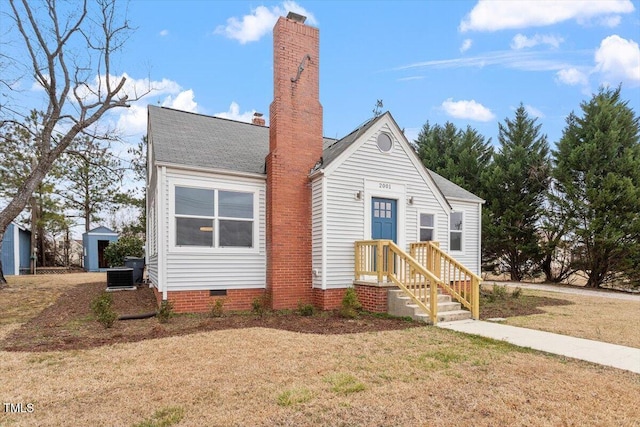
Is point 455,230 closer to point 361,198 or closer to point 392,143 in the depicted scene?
point 392,143

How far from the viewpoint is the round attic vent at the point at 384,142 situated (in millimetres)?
9656

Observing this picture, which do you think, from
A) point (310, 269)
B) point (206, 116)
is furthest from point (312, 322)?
point (206, 116)

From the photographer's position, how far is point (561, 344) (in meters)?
5.79

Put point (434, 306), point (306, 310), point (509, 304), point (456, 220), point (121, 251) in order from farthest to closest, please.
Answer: point (121, 251), point (456, 220), point (509, 304), point (306, 310), point (434, 306)

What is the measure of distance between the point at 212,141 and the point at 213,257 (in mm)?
3620

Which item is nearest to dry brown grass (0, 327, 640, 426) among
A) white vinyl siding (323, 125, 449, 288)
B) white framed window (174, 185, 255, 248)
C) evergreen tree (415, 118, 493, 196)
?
white framed window (174, 185, 255, 248)

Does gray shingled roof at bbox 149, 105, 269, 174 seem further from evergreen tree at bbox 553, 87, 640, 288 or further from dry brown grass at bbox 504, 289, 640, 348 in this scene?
evergreen tree at bbox 553, 87, 640, 288

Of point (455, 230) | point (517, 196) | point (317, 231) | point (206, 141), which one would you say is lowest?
point (455, 230)

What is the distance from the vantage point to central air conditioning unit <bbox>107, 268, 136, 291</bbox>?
11828 mm

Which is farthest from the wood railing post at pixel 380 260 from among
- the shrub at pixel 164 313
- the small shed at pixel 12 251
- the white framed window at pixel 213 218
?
the small shed at pixel 12 251

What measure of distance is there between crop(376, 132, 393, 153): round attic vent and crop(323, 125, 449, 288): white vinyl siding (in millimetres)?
114

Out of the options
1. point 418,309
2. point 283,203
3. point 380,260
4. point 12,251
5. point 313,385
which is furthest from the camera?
point 12,251

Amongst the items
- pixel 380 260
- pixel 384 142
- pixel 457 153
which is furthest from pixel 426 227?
pixel 457 153

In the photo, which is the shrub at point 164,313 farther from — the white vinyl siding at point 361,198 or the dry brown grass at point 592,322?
the dry brown grass at point 592,322
